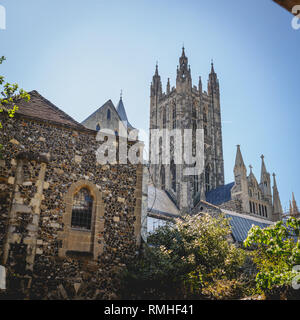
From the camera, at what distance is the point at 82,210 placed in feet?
38.7

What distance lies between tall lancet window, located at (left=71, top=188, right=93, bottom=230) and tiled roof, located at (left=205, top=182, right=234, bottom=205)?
32481 millimetres

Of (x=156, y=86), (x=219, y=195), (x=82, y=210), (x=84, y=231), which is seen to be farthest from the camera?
(x=156, y=86)

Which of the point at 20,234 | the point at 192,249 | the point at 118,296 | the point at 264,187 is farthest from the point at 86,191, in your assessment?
the point at 264,187

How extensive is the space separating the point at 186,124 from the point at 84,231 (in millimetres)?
40470

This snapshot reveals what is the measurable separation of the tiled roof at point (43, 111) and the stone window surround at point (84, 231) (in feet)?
7.46

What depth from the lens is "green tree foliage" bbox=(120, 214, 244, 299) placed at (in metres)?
11.4

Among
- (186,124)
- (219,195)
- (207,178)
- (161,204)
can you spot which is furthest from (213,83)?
(161,204)

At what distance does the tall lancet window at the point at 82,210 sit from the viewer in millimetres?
11617

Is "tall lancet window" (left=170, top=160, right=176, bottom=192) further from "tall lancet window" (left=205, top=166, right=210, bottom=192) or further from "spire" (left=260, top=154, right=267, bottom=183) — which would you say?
"spire" (left=260, top=154, right=267, bottom=183)

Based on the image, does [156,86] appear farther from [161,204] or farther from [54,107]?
[54,107]

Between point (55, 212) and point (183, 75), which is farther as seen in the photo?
point (183, 75)

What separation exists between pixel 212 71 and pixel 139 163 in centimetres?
5075
